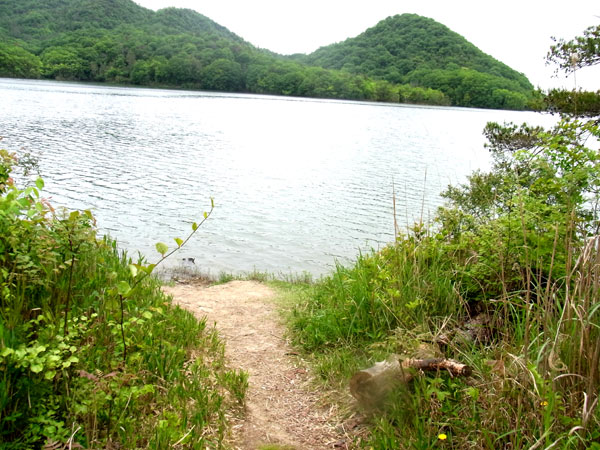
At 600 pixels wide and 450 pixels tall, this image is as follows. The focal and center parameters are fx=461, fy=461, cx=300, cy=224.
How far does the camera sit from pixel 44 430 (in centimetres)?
262

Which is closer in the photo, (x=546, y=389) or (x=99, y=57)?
(x=546, y=389)

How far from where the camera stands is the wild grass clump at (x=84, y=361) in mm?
2721

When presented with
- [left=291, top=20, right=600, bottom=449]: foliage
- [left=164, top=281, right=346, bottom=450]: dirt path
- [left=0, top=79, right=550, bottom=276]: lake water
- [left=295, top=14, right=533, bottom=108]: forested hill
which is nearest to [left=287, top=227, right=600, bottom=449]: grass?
[left=291, top=20, right=600, bottom=449]: foliage

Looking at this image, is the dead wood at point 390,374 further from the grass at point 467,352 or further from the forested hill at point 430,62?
the forested hill at point 430,62

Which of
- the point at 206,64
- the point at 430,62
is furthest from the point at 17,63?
the point at 430,62

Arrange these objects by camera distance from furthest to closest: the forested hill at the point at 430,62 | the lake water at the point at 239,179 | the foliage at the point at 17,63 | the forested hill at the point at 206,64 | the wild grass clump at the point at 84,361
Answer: the forested hill at the point at 206,64 < the forested hill at the point at 430,62 < the foliage at the point at 17,63 < the lake water at the point at 239,179 < the wild grass clump at the point at 84,361

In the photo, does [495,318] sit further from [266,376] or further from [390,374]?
[266,376]

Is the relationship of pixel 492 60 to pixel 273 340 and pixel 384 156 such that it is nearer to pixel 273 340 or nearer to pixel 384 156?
pixel 384 156

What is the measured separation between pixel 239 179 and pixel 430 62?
109m

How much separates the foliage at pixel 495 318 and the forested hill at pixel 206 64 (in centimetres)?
9578

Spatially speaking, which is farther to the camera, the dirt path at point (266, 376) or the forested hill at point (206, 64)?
the forested hill at point (206, 64)

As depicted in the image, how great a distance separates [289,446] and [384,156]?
104 ft

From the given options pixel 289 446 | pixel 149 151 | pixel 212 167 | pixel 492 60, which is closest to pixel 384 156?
pixel 212 167

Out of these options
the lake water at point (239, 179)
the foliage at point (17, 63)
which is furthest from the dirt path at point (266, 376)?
the foliage at point (17, 63)
